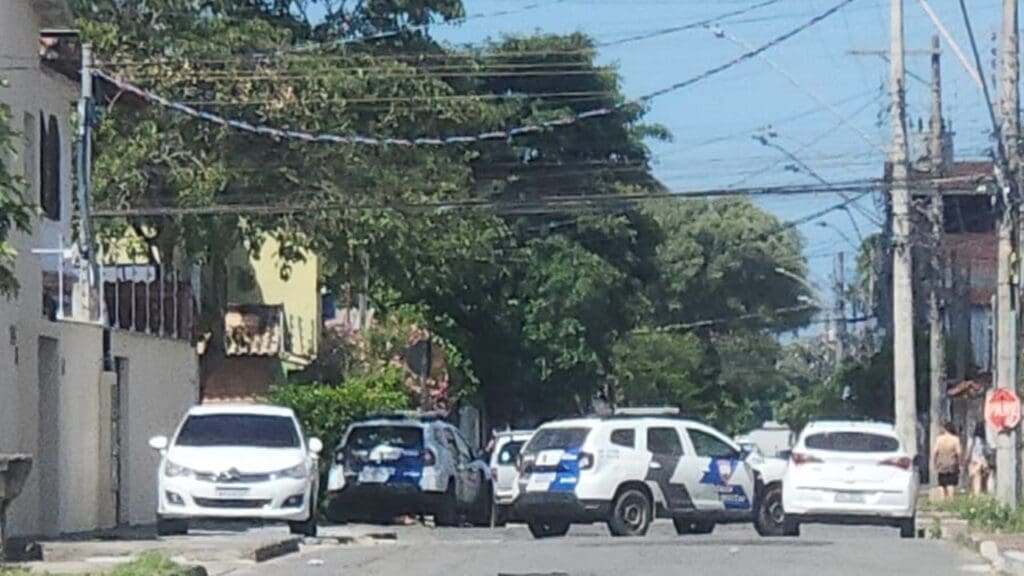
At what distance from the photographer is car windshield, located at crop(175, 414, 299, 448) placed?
2962 centimetres

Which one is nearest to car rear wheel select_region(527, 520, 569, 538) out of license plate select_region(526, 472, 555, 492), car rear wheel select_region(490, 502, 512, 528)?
license plate select_region(526, 472, 555, 492)

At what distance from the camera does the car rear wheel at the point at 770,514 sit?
33156 mm

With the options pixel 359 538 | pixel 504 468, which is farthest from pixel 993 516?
pixel 504 468

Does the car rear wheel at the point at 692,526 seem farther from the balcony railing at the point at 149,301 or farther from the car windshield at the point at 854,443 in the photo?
the balcony railing at the point at 149,301

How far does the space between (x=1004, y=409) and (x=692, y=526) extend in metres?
5.22

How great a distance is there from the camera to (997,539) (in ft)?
88.5

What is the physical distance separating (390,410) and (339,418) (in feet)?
7.21

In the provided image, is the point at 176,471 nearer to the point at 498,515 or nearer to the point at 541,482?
the point at 541,482

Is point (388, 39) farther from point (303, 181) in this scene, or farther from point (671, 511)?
point (671, 511)

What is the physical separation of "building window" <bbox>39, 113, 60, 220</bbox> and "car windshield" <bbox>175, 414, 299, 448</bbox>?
357cm

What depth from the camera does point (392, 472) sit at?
35031 millimetres

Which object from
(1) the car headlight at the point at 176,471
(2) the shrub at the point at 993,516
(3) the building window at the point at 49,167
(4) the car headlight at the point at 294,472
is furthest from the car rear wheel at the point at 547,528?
(3) the building window at the point at 49,167

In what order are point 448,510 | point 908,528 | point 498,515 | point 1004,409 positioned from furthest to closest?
point 498,515
point 448,510
point 1004,409
point 908,528

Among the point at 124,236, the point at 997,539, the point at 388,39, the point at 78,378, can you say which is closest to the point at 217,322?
the point at 124,236
